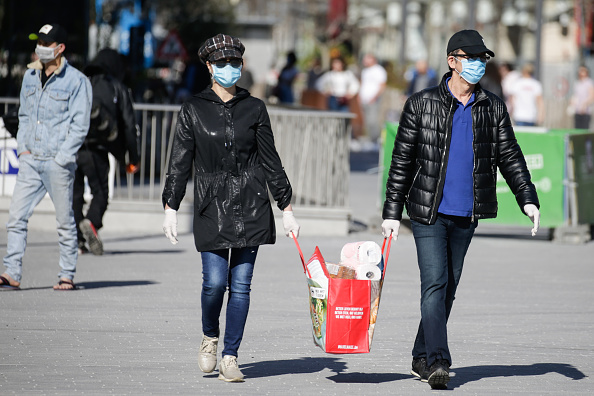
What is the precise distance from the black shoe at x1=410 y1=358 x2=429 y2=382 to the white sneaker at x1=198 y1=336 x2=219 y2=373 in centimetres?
107

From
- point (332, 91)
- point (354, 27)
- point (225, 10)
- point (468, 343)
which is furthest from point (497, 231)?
point (354, 27)

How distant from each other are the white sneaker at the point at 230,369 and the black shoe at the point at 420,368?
949 millimetres

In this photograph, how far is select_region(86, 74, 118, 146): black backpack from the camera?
9562 mm

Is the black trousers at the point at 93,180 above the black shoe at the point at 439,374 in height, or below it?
above

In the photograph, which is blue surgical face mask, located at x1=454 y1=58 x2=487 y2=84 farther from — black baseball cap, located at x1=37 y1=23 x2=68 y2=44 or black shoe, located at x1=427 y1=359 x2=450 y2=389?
black baseball cap, located at x1=37 y1=23 x2=68 y2=44

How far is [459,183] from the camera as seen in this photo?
569 centimetres

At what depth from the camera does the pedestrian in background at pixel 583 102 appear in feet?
77.0

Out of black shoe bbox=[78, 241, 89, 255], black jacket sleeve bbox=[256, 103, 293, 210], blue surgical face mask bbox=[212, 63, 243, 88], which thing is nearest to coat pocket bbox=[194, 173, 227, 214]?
black jacket sleeve bbox=[256, 103, 293, 210]

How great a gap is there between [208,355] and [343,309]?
2.59 feet

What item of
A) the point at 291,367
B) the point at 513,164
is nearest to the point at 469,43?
the point at 513,164

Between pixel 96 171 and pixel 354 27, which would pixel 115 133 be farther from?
pixel 354 27

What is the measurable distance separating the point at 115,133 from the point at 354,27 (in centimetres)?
4130

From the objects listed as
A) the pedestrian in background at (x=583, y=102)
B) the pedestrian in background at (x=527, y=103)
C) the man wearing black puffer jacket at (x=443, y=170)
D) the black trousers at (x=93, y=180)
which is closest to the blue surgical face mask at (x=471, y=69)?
the man wearing black puffer jacket at (x=443, y=170)

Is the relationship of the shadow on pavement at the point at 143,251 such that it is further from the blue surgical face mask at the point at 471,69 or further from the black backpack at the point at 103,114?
the blue surgical face mask at the point at 471,69
